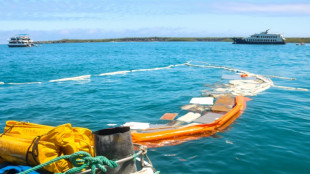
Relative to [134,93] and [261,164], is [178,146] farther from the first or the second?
[134,93]

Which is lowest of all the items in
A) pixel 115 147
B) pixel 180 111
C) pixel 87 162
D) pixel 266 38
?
pixel 180 111

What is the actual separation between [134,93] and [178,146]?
11270mm

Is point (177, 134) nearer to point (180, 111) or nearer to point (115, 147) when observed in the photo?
point (180, 111)

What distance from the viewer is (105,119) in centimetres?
1270

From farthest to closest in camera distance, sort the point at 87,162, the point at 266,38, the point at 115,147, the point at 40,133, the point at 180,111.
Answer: the point at 266,38
the point at 180,111
the point at 40,133
the point at 115,147
the point at 87,162

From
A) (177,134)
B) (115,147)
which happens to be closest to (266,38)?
(177,134)

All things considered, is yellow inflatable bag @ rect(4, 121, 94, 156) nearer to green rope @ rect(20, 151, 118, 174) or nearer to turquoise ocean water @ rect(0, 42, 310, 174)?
green rope @ rect(20, 151, 118, 174)

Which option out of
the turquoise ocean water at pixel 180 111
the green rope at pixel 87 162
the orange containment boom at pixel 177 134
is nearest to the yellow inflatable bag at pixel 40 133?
the green rope at pixel 87 162

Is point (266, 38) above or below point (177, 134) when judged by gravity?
above

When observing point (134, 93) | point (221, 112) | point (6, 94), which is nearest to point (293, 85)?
point (221, 112)

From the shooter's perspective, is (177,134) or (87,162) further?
(177,134)

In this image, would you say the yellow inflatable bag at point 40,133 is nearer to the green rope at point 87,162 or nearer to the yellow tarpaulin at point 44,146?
the yellow tarpaulin at point 44,146

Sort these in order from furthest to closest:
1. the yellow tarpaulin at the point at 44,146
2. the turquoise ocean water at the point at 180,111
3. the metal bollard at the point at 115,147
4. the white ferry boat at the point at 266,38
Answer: the white ferry boat at the point at 266,38 < the turquoise ocean water at the point at 180,111 < the metal bollard at the point at 115,147 < the yellow tarpaulin at the point at 44,146

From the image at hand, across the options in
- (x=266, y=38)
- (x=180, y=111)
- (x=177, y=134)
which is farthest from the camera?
(x=266, y=38)
